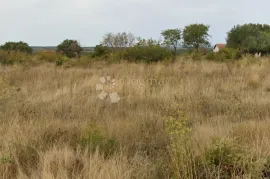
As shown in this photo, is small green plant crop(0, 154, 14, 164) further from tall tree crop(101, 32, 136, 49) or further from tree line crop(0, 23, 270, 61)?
tall tree crop(101, 32, 136, 49)

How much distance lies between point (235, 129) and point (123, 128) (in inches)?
58.6

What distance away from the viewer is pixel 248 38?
43.9 metres

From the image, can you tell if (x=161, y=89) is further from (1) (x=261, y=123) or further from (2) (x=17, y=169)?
(2) (x=17, y=169)

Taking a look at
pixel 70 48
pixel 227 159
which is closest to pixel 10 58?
pixel 227 159

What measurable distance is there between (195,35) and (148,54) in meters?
42.7

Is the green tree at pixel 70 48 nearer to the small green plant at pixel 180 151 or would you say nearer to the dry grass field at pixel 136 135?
the dry grass field at pixel 136 135

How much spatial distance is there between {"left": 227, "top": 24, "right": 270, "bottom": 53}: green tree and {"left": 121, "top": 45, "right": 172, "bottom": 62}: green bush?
2466 centimetres

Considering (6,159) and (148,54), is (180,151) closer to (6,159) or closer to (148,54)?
(6,159)

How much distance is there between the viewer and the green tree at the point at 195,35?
56906 mm

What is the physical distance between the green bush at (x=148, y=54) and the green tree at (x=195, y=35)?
40.0 m

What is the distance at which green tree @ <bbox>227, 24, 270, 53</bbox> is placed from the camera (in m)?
38.5

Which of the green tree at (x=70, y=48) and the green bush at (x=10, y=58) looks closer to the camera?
the green bush at (x=10, y=58)

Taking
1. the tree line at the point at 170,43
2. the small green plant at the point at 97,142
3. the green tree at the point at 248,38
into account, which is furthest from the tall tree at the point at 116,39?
the small green plant at the point at 97,142

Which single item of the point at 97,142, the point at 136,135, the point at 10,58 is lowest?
the point at 136,135
